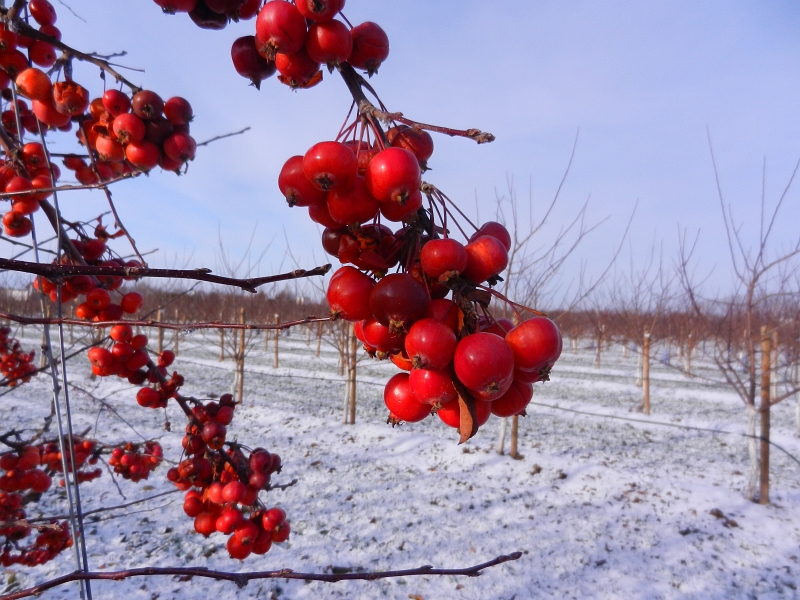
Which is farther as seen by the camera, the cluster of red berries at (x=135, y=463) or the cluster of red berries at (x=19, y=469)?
the cluster of red berries at (x=135, y=463)

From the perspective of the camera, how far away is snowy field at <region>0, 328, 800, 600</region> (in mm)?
3996

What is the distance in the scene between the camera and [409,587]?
394 centimetres

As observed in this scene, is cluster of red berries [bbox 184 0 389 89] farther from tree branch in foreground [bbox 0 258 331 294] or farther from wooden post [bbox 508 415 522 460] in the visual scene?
wooden post [bbox 508 415 522 460]

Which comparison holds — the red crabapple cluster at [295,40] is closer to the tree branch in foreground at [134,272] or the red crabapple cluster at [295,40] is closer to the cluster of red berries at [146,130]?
the tree branch in foreground at [134,272]

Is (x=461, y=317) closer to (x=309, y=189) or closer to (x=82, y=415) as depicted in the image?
(x=309, y=189)

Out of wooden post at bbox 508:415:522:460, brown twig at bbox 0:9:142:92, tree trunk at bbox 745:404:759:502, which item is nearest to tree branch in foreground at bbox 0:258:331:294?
brown twig at bbox 0:9:142:92

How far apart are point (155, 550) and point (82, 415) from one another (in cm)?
551

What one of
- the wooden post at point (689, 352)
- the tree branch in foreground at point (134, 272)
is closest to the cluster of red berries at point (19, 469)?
Result: the tree branch in foreground at point (134, 272)

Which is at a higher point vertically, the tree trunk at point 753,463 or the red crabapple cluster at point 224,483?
the red crabapple cluster at point 224,483

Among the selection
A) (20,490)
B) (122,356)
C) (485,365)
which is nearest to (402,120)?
(485,365)

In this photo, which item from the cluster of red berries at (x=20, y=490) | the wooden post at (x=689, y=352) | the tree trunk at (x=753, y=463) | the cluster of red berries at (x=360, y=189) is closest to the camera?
the cluster of red berries at (x=360, y=189)

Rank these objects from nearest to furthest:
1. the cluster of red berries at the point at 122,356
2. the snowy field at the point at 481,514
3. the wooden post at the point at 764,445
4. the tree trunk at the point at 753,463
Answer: the cluster of red berries at the point at 122,356 < the snowy field at the point at 481,514 < the wooden post at the point at 764,445 < the tree trunk at the point at 753,463

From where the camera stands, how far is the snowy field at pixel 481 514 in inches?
157

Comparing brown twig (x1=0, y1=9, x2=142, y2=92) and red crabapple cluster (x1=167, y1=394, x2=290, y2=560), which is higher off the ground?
brown twig (x1=0, y1=9, x2=142, y2=92)
